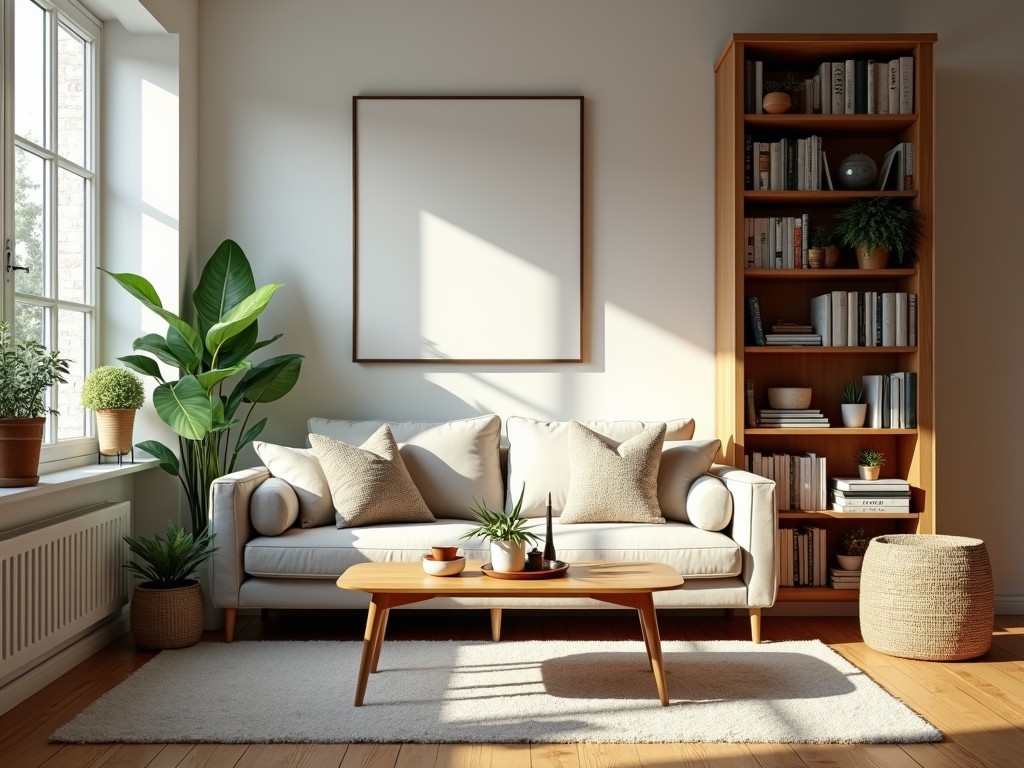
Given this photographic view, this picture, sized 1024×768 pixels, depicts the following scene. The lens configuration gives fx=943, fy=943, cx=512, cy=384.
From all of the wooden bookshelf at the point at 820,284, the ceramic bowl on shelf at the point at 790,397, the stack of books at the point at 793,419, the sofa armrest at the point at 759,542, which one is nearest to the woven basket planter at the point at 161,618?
the sofa armrest at the point at 759,542

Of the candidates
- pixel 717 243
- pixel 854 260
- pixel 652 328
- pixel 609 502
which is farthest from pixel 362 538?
pixel 854 260

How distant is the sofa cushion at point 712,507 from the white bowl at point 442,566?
3.86 ft

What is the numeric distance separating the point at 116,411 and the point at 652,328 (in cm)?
241

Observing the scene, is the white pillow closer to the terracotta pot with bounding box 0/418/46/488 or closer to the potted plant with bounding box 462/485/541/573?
the terracotta pot with bounding box 0/418/46/488

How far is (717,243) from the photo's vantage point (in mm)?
4492

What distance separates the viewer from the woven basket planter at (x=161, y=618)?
3.58 metres

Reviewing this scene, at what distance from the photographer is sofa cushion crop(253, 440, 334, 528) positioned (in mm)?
3842

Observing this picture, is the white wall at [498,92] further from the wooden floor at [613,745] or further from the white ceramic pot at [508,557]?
the white ceramic pot at [508,557]

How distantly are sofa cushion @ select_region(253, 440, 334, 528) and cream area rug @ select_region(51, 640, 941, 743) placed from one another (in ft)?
1.70

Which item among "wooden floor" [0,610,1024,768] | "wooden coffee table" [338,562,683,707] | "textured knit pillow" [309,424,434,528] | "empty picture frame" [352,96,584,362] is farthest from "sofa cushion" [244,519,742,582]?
"empty picture frame" [352,96,584,362]

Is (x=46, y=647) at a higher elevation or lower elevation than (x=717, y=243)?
lower

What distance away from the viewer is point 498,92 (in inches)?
178

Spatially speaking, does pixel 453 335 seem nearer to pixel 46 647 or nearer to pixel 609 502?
pixel 609 502

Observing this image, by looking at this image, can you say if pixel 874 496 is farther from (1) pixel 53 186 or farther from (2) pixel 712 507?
(1) pixel 53 186
